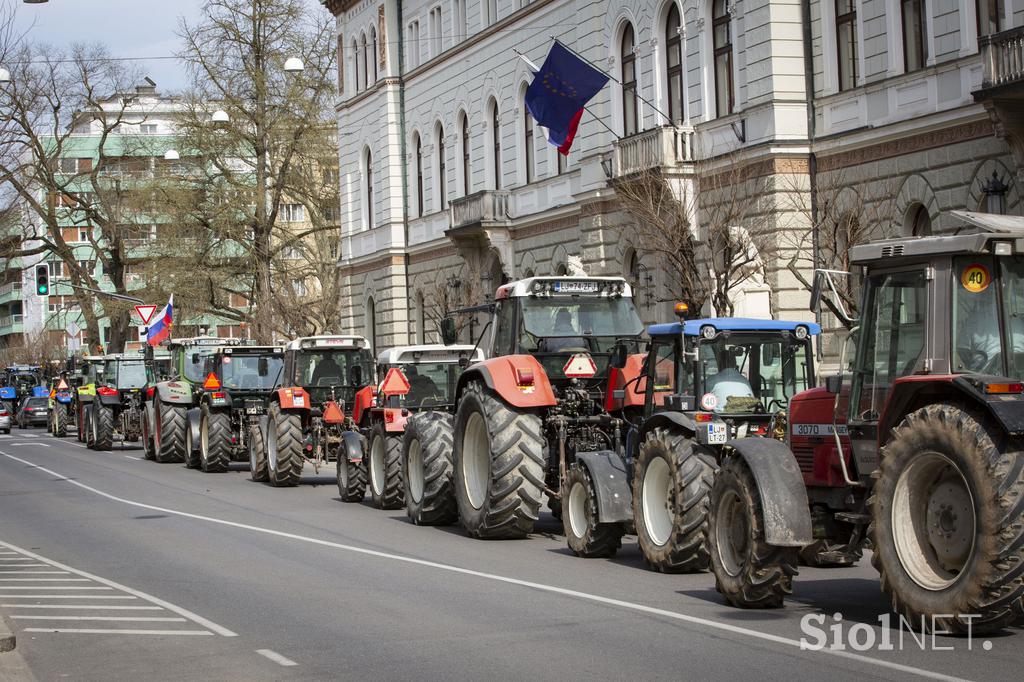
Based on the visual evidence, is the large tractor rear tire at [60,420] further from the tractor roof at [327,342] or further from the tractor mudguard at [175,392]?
the tractor roof at [327,342]

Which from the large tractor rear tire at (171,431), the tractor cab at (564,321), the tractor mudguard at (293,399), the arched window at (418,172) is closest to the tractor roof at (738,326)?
the tractor cab at (564,321)

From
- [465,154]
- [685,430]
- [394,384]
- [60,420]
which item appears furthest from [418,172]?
[685,430]

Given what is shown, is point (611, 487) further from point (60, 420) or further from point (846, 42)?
point (60, 420)

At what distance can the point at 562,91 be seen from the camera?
2862 cm

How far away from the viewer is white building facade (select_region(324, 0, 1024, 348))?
85.9ft

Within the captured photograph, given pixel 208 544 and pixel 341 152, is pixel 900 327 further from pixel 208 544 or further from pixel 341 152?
pixel 341 152

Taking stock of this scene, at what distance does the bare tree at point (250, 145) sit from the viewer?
178 feet

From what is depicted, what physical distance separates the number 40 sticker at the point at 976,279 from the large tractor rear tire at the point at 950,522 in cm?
78

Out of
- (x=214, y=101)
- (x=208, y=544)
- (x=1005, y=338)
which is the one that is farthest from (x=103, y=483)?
(x=214, y=101)

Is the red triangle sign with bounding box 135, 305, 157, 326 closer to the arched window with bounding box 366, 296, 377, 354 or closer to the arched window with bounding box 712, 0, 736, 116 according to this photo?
the arched window with bounding box 366, 296, 377, 354

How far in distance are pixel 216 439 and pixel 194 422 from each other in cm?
168

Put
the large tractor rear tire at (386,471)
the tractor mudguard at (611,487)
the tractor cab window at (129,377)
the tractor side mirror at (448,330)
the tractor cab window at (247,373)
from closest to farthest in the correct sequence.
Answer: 1. the tractor mudguard at (611,487)
2. the tractor side mirror at (448,330)
3. the large tractor rear tire at (386,471)
4. the tractor cab window at (247,373)
5. the tractor cab window at (129,377)

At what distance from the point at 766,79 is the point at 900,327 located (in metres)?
20.5

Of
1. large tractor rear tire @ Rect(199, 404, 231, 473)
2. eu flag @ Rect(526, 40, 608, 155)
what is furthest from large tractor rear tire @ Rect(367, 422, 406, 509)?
eu flag @ Rect(526, 40, 608, 155)
